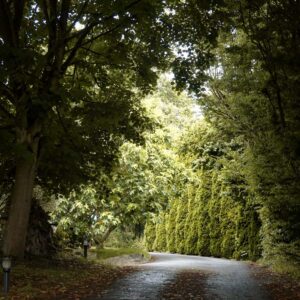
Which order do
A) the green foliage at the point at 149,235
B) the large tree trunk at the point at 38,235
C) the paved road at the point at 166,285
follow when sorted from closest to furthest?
the paved road at the point at 166,285, the large tree trunk at the point at 38,235, the green foliage at the point at 149,235

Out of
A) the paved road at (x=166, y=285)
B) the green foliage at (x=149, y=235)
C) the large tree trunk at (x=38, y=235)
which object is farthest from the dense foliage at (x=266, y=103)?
the green foliage at (x=149, y=235)

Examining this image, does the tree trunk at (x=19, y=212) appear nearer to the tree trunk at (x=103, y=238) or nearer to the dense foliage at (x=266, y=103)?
the dense foliage at (x=266, y=103)

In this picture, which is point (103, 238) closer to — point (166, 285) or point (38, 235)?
point (38, 235)

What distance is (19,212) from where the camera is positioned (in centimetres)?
1056

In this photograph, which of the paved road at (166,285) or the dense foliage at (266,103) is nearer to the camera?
the paved road at (166,285)

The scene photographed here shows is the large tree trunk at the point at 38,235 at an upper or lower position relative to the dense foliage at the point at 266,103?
lower

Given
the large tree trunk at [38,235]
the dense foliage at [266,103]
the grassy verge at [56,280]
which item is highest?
the dense foliage at [266,103]

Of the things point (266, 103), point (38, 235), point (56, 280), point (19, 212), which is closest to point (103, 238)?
point (38, 235)

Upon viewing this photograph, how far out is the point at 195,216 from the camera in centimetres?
2495

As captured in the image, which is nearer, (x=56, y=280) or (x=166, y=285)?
(x=56, y=280)

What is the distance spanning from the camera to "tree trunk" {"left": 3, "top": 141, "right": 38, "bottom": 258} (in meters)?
10.6

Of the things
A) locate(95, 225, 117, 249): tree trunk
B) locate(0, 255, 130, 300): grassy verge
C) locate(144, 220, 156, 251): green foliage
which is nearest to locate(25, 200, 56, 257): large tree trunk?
locate(0, 255, 130, 300): grassy verge

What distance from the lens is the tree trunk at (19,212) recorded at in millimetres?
10570

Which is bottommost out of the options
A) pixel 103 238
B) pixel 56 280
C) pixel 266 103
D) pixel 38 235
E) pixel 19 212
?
pixel 56 280
